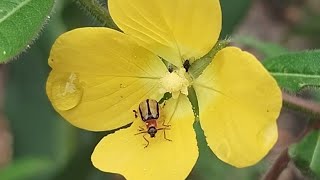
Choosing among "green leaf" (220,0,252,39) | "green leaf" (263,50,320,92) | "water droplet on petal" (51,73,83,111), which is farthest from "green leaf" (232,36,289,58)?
"water droplet on petal" (51,73,83,111)

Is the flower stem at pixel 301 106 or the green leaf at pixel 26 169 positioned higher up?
the flower stem at pixel 301 106

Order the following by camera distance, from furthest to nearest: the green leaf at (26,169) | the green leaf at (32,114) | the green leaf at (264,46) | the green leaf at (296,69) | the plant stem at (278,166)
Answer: the green leaf at (32,114) < the green leaf at (26,169) < the green leaf at (264,46) < the plant stem at (278,166) < the green leaf at (296,69)

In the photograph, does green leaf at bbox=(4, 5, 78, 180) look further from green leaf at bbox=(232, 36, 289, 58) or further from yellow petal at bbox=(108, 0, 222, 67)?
yellow petal at bbox=(108, 0, 222, 67)

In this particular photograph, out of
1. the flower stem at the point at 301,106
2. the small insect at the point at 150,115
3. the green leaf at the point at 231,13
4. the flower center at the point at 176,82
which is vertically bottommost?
the green leaf at the point at 231,13

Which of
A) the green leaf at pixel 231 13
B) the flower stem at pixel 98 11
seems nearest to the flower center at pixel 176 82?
the flower stem at pixel 98 11

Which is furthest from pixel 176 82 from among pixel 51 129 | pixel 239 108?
pixel 51 129

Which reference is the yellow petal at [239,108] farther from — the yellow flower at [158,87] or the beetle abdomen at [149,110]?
the beetle abdomen at [149,110]

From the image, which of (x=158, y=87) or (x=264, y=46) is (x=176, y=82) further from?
(x=264, y=46)
